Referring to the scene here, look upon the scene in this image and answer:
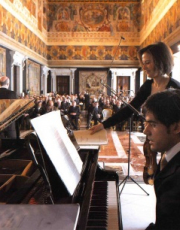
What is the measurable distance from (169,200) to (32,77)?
67.6 feet

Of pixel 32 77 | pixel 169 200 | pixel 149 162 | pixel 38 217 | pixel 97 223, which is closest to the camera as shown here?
pixel 38 217

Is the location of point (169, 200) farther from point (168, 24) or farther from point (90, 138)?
point (168, 24)

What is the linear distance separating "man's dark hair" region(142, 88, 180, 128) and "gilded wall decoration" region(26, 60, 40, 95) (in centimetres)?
1856

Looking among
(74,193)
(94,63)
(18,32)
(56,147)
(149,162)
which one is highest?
(18,32)

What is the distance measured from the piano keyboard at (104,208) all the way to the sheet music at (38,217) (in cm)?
41

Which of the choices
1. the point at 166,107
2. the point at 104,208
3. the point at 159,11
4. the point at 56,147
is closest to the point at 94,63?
the point at 159,11

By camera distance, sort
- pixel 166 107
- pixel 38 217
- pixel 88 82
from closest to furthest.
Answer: pixel 38 217 < pixel 166 107 < pixel 88 82

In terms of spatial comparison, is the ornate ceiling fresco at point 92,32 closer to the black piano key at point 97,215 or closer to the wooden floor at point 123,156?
the wooden floor at point 123,156

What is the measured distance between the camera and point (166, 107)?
57.5 inches

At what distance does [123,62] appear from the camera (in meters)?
28.1

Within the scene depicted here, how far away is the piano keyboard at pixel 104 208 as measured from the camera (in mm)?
1669

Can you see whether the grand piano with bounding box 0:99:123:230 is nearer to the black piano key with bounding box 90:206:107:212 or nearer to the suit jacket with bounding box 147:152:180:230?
the black piano key with bounding box 90:206:107:212

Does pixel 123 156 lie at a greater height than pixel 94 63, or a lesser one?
lesser

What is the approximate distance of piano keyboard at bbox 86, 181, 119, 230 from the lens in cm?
167
